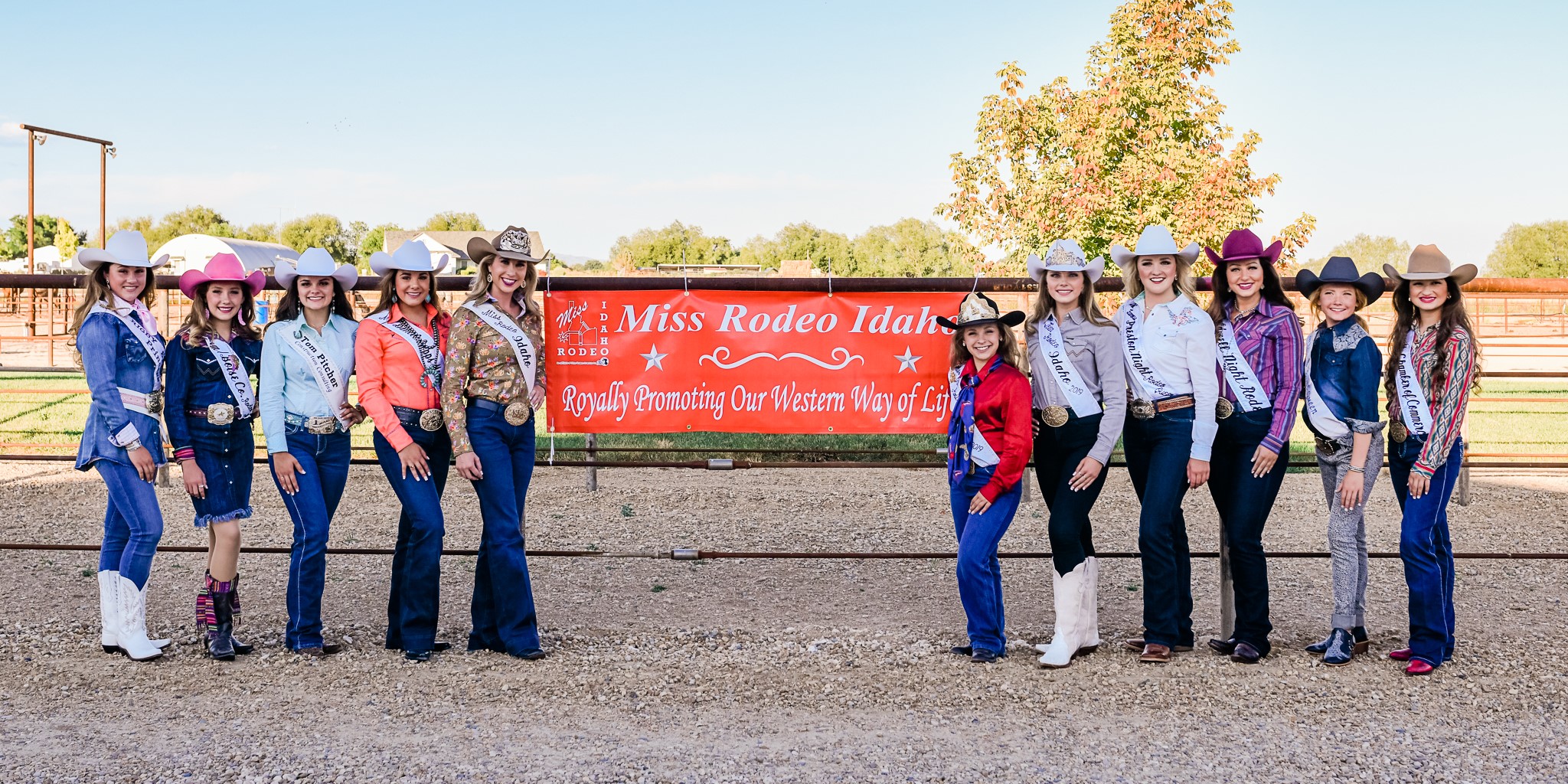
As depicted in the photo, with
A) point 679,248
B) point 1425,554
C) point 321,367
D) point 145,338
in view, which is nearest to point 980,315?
point 1425,554

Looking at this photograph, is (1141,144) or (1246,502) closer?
(1246,502)

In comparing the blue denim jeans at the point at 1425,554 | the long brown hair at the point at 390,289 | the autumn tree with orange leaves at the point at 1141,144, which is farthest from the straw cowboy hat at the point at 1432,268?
the autumn tree with orange leaves at the point at 1141,144

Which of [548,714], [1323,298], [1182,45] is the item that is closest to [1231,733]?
[1323,298]

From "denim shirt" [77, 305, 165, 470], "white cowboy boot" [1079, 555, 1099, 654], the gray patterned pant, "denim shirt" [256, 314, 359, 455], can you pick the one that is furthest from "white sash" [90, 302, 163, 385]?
the gray patterned pant

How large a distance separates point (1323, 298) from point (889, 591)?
110 inches

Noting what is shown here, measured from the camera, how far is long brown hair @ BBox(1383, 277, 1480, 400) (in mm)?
4711

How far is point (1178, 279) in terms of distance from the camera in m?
4.80

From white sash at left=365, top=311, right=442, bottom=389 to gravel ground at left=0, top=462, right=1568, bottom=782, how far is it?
4.00ft

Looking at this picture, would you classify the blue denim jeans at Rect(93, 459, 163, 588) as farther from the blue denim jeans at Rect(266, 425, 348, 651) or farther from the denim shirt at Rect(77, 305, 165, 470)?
the blue denim jeans at Rect(266, 425, 348, 651)

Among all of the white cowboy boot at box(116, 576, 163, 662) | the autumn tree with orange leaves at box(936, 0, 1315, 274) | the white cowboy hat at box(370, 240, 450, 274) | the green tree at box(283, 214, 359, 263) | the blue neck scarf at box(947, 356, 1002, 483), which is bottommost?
the white cowboy boot at box(116, 576, 163, 662)

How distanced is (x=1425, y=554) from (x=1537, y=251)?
72.0 meters

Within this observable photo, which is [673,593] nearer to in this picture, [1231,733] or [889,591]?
[889,591]

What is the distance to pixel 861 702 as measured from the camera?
4.40 m

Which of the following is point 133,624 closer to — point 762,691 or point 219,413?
point 219,413
